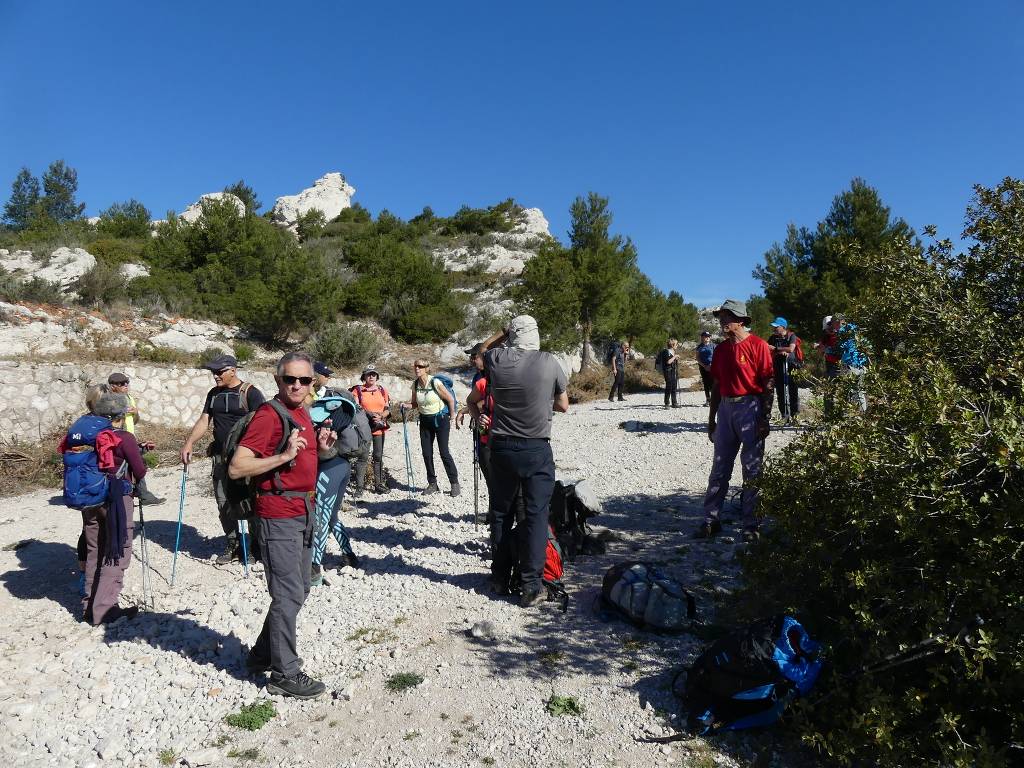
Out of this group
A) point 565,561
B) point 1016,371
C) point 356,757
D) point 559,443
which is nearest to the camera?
point 1016,371

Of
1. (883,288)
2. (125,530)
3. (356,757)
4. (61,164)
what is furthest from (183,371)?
(61,164)

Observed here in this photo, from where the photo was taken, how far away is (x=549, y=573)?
14.9 ft

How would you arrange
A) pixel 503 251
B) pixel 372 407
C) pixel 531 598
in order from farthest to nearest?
pixel 503 251
pixel 372 407
pixel 531 598

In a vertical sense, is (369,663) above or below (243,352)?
below

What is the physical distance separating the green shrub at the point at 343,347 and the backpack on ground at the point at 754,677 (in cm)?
1662

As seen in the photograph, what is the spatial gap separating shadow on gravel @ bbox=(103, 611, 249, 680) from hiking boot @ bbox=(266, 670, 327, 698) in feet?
1.15

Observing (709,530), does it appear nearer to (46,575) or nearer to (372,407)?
(372,407)

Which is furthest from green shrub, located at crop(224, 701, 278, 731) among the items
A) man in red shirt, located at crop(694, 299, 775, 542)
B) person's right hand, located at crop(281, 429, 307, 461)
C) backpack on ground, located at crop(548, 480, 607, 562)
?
man in red shirt, located at crop(694, 299, 775, 542)

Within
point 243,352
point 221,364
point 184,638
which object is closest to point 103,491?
point 184,638

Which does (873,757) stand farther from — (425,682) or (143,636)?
(143,636)

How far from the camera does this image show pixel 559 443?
37.9ft

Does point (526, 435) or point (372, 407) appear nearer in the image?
point (526, 435)

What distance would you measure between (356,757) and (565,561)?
2627mm

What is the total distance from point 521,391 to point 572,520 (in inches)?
71.9
